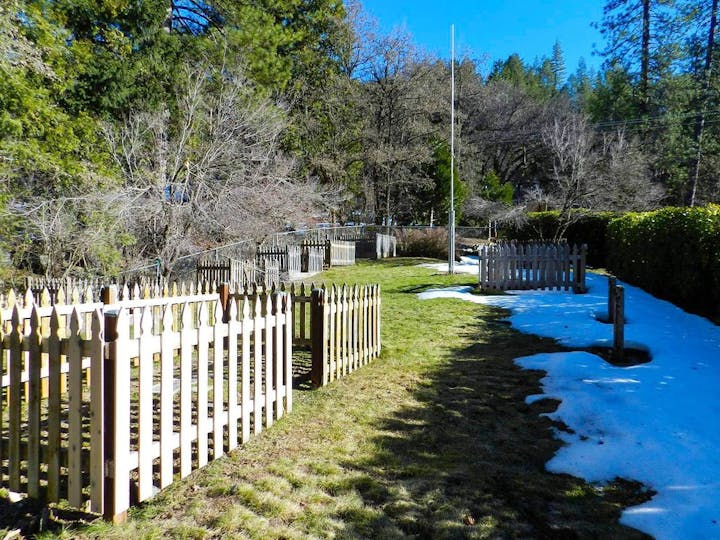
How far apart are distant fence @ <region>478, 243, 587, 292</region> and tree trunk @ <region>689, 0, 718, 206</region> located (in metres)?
16.3

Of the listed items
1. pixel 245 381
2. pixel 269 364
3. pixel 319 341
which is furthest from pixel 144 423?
pixel 319 341

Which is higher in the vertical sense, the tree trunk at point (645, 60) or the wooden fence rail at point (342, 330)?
the tree trunk at point (645, 60)

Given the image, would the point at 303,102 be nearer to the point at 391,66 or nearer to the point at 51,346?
the point at 391,66

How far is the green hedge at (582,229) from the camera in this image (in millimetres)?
20156

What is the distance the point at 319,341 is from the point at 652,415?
3.36m

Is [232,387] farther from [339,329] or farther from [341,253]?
[341,253]

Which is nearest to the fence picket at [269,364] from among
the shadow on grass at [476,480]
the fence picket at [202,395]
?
the fence picket at [202,395]

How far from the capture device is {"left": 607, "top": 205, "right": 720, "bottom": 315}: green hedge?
8.48m

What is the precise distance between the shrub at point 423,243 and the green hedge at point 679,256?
13182 mm

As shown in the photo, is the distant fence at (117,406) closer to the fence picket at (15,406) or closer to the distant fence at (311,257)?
the fence picket at (15,406)

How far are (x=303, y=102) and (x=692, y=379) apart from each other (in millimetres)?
25577

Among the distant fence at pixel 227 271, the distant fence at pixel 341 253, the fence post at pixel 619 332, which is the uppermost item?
the distant fence at pixel 341 253

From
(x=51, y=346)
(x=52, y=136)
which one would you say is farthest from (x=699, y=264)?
(x=52, y=136)

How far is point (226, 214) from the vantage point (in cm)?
1452
